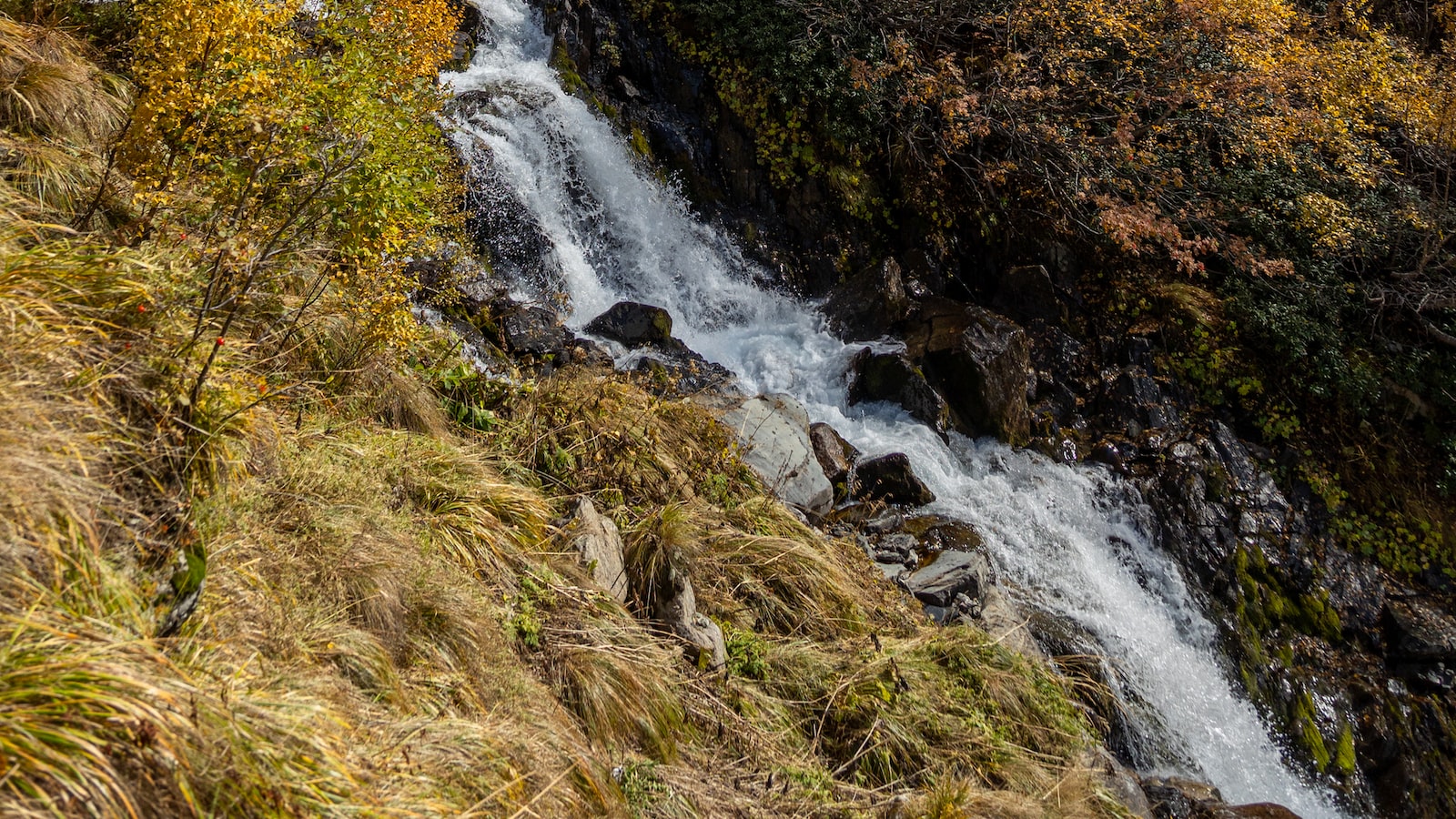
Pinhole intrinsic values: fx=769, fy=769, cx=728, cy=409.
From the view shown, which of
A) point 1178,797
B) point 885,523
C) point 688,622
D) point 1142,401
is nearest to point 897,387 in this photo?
point 885,523

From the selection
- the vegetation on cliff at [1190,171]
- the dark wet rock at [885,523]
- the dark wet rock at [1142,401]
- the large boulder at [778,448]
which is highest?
the vegetation on cliff at [1190,171]

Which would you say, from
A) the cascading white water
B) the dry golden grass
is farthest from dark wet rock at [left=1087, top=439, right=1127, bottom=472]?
the dry golden grass

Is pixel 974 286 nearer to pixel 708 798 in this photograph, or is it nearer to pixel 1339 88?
pixel 1339 88

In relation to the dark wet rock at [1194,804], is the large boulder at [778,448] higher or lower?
higher

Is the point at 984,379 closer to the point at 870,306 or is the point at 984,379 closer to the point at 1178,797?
the point at 870,306

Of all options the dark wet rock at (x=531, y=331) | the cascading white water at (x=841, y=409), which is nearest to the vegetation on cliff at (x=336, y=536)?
the dark wet rock at (x=531, y=331)

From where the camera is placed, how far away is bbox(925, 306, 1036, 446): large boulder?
8.57 metres

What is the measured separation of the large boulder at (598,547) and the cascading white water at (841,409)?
4.38 metres

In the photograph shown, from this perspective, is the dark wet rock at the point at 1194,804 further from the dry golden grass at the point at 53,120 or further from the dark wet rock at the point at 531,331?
the dry golden grass at the point at 53,120

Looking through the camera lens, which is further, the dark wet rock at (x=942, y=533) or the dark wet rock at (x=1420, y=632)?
the dark wet rock at (x=1420, y=632)

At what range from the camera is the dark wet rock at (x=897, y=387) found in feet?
27.8

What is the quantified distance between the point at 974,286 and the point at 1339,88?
5.54m

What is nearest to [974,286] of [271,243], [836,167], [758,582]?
[836,167]

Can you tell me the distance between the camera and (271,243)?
3074mm
